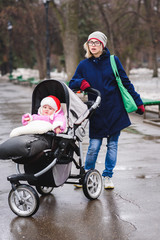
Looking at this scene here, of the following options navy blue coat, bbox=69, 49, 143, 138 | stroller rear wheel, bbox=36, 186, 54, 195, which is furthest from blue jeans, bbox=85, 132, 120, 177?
stroller rear wheel, bbox=36, 186, 54, 195

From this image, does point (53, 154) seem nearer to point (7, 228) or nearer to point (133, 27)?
point (7, 228)

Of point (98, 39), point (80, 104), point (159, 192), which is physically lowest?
point (159, 192)

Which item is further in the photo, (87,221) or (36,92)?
(36,92)

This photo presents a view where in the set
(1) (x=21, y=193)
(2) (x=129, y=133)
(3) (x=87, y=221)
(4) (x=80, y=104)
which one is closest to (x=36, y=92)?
(4) (x=80, y=104)

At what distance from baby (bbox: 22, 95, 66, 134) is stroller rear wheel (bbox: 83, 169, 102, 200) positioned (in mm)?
710

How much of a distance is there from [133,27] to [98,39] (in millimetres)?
31798

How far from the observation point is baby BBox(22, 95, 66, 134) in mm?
4762

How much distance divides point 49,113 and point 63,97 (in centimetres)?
32

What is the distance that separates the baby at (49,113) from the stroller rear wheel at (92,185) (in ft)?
2.33

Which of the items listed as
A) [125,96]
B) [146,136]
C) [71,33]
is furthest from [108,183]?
[71,33]

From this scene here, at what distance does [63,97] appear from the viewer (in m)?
5.08

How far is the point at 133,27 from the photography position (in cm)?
3609

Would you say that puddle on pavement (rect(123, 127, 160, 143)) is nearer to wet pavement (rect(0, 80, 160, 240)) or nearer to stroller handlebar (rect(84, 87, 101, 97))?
wet pavement (rect(0, 80, 160, 240))

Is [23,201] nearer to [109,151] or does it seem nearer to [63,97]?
[63,97]
